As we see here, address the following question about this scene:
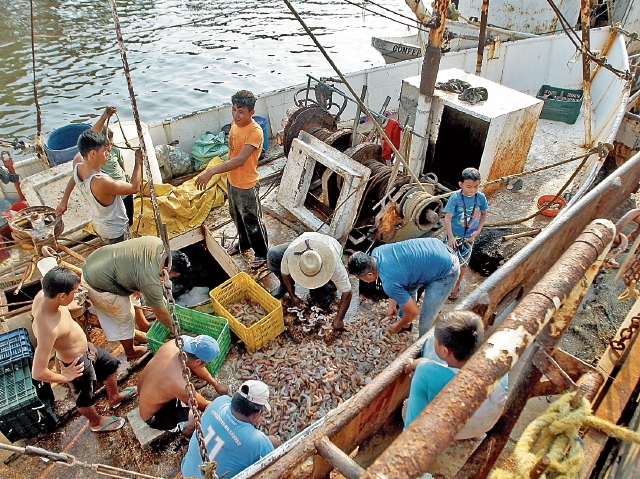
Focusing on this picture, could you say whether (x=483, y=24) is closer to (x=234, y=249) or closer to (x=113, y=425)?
(x=234, y=249)

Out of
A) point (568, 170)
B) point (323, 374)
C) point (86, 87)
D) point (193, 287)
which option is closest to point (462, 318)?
point (323, 374)

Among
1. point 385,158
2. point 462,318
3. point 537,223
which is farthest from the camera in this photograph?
point 385,158

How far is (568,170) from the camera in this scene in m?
8.98

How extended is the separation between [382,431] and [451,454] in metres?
0.41

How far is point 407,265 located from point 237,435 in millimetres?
2383

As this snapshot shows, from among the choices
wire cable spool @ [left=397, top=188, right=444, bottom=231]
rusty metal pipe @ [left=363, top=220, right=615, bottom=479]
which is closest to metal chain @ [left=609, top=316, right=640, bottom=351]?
rusty metal pipe @ [left=363, top=220, right=615, bottom=479]

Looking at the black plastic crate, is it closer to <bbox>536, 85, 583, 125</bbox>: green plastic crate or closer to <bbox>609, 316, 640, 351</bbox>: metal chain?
<bbox>609, 316, 640, 351</bbox>: metal chain

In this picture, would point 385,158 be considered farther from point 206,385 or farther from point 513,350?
point 513,350

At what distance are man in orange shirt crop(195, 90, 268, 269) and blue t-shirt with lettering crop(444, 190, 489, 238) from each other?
8.55 feet

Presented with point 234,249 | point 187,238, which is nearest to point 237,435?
point 187,238

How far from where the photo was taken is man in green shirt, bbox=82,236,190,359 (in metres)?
4.68

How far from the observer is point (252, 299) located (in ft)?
19.5

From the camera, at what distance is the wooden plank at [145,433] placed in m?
4.32

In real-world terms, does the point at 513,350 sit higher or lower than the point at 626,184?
higher
